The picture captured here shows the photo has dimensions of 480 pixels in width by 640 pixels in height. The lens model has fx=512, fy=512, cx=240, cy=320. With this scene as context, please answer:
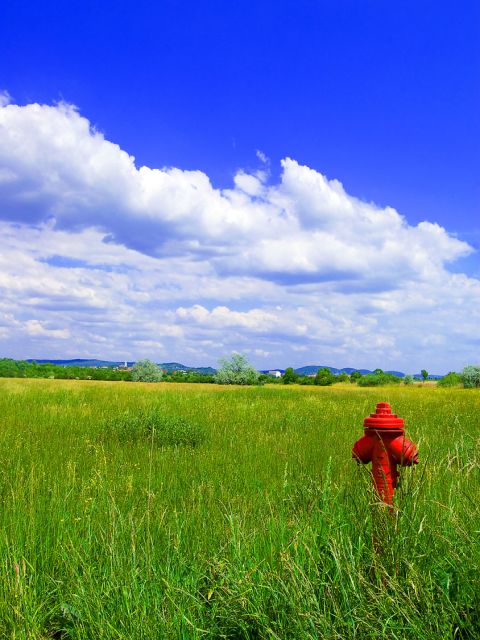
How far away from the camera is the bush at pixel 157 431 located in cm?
840

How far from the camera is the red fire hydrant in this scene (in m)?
3.10

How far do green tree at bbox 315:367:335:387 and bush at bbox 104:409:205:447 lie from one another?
52031 mm

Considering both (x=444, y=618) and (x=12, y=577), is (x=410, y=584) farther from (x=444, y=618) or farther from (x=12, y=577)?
(x=12, y=577)

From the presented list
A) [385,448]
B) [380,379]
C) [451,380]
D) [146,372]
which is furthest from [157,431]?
[146,372]

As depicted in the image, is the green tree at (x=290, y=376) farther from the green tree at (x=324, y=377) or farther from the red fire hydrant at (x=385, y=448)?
the red fire hydrant at (x=385, y=448)

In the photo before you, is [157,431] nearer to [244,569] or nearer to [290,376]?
[244,569]

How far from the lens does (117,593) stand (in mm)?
2602

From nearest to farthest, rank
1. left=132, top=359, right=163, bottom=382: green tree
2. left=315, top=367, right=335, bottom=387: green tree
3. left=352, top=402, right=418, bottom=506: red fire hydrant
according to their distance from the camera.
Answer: left=352, top=402, right=418, bottom=506: red fire hydrant
left=315, top=367, right=335, bottom=387: green tree
left=132, top=359, right=163, bottom=382: green tree

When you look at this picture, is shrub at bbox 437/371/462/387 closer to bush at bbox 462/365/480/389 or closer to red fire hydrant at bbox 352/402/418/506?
bush at bbox 462/365/480/389

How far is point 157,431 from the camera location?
28.1ft

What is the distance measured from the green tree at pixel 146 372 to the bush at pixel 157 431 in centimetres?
5632

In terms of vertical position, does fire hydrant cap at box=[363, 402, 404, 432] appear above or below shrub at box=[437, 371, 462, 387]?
above

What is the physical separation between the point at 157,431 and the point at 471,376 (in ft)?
162

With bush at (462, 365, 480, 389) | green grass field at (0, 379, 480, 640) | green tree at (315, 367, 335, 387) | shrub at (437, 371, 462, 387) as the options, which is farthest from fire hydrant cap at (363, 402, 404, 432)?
green tree at (315, 367, 335, 387)
